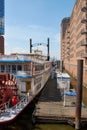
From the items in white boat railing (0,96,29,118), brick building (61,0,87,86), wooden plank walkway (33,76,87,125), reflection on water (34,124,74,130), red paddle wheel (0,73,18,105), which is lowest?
reflection on water (34,124,74,130)

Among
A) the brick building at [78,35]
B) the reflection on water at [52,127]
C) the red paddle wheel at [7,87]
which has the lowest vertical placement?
the reflection on water at [52,127]

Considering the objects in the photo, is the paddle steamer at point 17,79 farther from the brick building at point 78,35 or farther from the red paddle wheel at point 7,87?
the brick building at point 78,35

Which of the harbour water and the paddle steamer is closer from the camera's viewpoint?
the harbour water

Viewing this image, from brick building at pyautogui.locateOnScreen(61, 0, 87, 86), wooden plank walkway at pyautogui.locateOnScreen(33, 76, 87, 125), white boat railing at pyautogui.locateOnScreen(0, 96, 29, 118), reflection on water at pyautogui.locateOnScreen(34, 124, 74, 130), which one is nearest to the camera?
white boat railing at pyautogui.locateOnScreen(0, 96, 29, 118)

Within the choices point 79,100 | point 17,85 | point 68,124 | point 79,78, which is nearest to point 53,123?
point 68,124

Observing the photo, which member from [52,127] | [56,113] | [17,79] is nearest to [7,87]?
[17,79]

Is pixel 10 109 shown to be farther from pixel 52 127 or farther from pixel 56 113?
pixel 56 113

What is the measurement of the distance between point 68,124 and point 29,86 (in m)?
8.70

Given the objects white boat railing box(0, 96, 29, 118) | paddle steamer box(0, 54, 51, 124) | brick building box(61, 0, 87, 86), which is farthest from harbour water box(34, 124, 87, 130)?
brick building box(61, 0, 87, 86)

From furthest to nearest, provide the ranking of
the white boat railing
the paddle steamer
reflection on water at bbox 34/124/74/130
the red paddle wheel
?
1. the paddle steamer
2. the red paddle wheel
3. reflection on water at bbox 34/124/74/130
4. the white boat railing

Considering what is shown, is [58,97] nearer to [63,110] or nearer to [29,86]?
[29,86]

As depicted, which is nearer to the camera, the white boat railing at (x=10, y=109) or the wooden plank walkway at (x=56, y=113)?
the white boat railing at (x=10, y=109)

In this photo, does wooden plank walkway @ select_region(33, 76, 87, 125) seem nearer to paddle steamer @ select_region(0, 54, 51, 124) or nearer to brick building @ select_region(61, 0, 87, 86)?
paddle steamer @ select_region(0, 54, 51, 124)

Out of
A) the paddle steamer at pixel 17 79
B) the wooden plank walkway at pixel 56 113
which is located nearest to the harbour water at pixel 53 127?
the wooden plank walkway at pixel 56 113
